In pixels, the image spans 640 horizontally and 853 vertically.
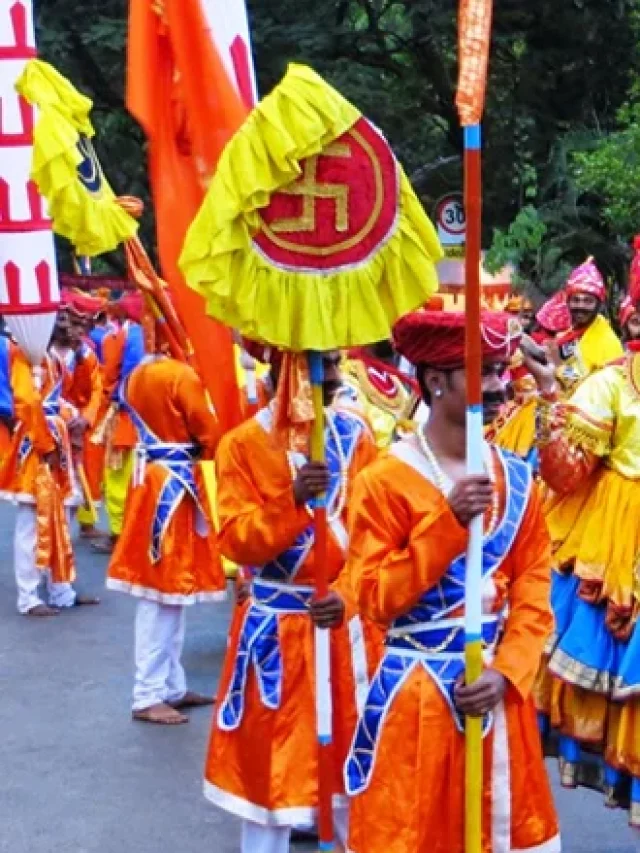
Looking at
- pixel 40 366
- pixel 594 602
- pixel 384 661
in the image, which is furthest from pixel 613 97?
pixel 384 661

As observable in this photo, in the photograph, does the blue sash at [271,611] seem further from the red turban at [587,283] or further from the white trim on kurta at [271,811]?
the red turban at [587,283]

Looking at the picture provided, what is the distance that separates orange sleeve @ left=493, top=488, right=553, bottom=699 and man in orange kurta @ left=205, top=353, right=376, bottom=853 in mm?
874

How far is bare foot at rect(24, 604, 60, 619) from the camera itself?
10234 millimetres

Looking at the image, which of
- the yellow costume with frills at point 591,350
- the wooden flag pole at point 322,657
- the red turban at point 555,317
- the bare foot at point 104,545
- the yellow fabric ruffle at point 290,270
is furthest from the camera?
the bare foot at point 104,545

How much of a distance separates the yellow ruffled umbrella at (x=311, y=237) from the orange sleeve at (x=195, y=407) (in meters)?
2.99

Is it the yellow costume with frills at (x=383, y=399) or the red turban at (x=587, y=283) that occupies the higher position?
the red turban at (x=587, y=283)

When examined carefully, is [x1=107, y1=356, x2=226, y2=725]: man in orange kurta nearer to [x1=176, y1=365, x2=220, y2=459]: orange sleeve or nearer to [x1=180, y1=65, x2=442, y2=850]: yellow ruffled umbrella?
[x1=176, y1=365, x2=220, y2=459]: orange sleeve

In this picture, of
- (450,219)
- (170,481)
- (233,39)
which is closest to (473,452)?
(233,39)

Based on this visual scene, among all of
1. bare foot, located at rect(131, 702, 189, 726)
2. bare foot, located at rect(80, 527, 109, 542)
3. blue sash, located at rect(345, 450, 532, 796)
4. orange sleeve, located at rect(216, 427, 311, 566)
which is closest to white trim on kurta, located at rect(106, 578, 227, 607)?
bare foot, located at rect(131, 702, 189, 726)

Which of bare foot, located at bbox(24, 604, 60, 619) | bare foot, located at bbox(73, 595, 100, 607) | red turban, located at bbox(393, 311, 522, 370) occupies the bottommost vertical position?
bare foot, located at bbox(73, 595, 100, 607)

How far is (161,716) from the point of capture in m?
7.49

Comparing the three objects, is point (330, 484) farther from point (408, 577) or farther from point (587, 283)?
point (587, 283)

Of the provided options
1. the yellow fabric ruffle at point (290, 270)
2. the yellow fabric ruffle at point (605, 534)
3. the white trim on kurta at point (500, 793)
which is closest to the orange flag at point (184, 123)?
the yellow fabric ruffle at point (290, 270)

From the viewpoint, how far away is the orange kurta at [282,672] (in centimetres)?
477
